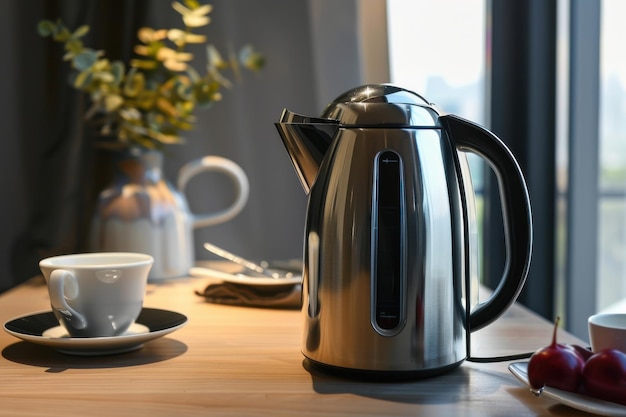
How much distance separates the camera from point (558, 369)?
1.91 ft

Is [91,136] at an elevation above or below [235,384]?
above

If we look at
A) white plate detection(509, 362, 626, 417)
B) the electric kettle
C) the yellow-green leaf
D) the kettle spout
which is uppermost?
the yellow-green leaf

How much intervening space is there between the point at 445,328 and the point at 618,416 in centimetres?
17

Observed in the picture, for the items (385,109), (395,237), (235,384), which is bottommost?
(235,384)

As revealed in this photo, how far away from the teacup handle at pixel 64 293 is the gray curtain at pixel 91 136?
754 mm

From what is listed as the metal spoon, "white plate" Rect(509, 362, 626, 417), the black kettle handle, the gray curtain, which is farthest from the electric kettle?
the gray curtain

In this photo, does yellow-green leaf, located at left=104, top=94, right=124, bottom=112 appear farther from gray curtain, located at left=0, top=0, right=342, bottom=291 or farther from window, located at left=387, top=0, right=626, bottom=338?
Result: window, located at left=387, top=0, right=626, bottom=338

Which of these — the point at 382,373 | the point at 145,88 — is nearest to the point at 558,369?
the point at 382,373

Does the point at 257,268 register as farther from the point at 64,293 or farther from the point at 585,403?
the point at 585,403

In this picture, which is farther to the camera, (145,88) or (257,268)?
(145,88)

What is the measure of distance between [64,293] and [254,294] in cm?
34

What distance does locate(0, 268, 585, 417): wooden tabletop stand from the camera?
0.58 meters

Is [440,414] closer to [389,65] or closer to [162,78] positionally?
[162,78]

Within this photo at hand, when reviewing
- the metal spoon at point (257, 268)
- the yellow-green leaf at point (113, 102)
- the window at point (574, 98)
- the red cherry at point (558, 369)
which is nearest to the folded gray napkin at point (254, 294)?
the metal spoon at point (257, 268)
